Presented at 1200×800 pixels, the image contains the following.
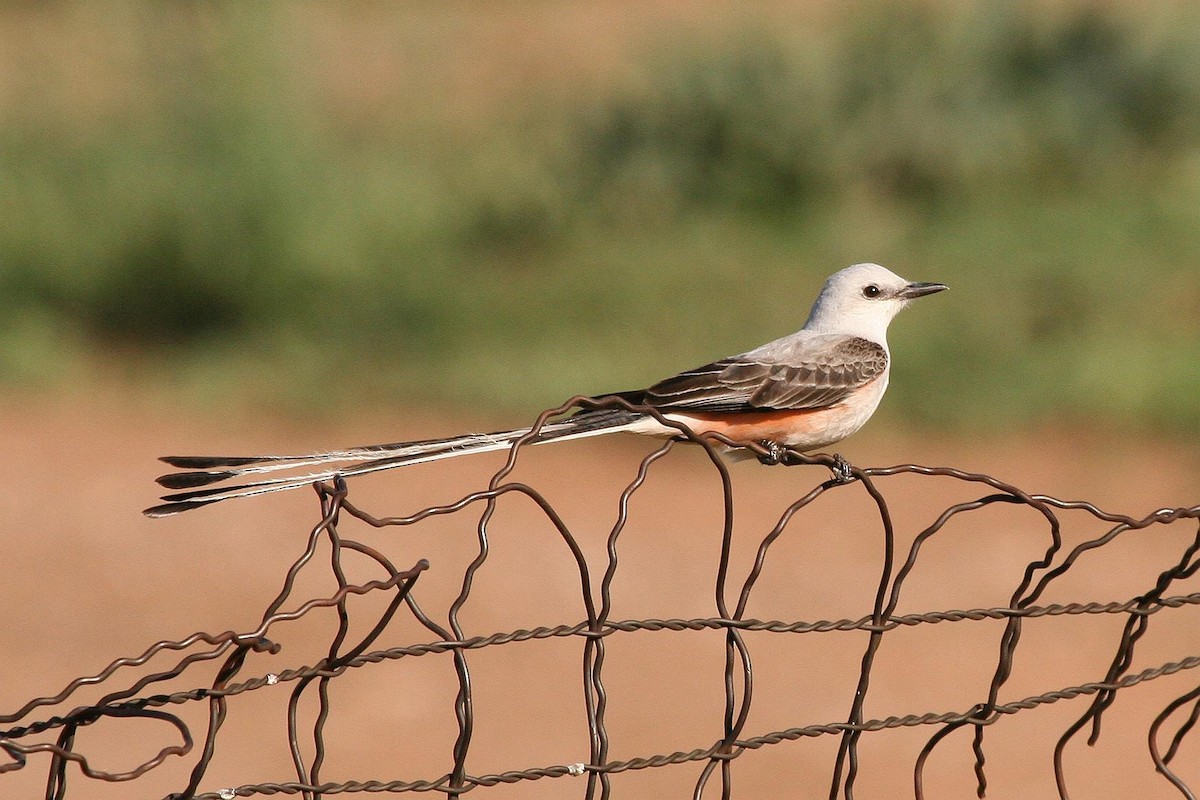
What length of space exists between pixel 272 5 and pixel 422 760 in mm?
7623

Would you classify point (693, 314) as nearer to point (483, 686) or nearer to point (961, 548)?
point (961, 548)

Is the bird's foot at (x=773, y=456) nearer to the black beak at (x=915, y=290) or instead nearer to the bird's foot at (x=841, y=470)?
the bird's foot at (x=841, y=470)

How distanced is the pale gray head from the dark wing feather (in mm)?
292

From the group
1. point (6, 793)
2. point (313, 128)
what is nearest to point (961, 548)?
point (6, 793)

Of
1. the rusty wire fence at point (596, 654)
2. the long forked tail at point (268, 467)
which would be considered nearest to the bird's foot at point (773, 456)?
the rusty wire fence at point (596, 654)

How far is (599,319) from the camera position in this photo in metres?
11.9

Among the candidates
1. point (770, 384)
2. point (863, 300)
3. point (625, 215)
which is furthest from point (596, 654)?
point (625, 215)

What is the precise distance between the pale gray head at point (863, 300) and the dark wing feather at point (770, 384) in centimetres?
29

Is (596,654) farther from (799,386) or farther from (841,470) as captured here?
(799,386)

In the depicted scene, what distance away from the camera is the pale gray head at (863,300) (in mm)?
5176

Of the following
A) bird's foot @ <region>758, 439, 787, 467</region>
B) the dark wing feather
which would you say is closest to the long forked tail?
bird's foot @ <region>758, 439, 787, 467</region>

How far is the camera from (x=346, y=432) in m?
10.3

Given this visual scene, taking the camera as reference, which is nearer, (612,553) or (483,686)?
(612,553)

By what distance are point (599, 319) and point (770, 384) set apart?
23.6 ft
